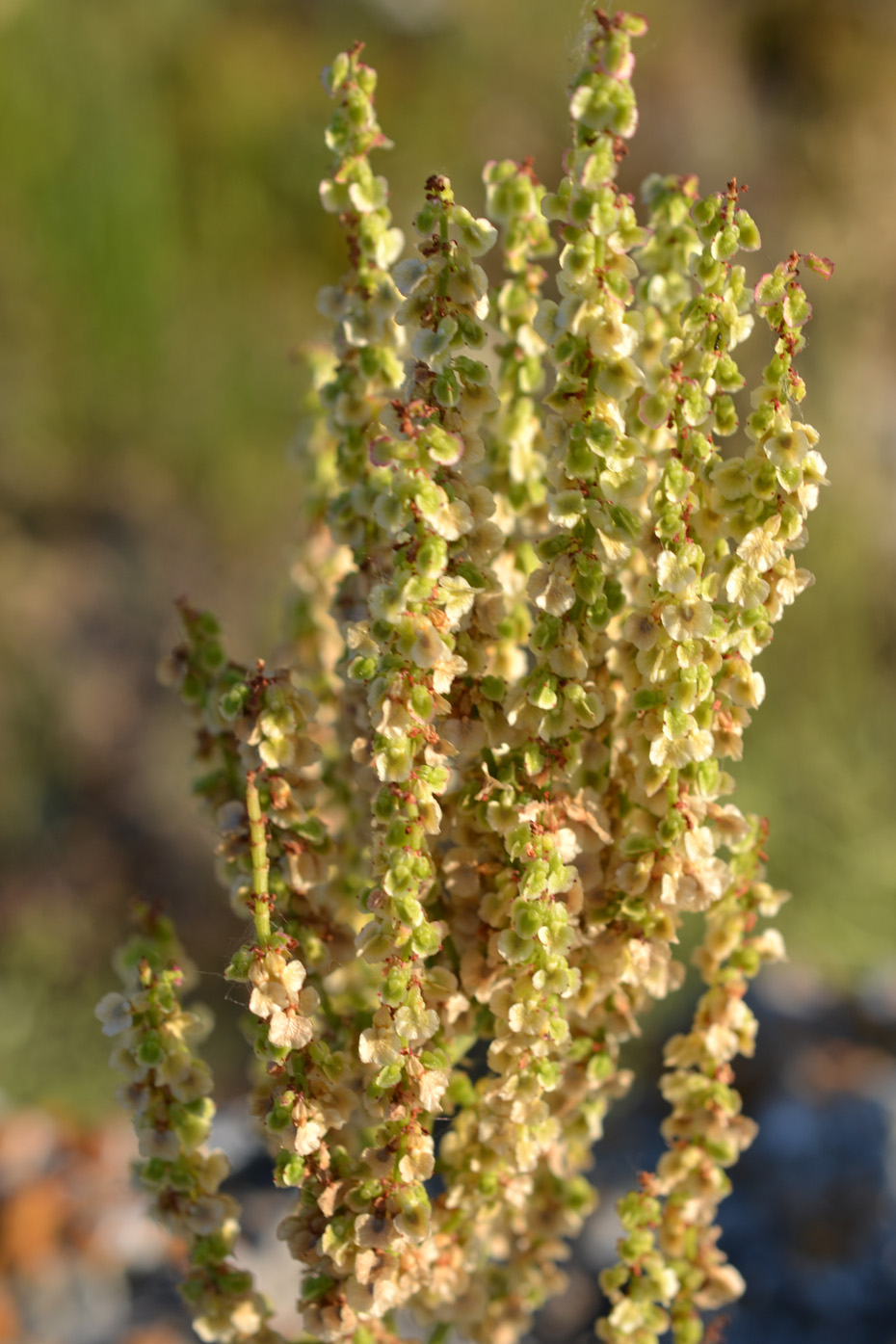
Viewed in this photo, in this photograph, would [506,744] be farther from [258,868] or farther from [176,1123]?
[176,1123]

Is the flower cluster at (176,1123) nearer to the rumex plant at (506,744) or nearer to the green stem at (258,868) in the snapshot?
the rumex plant at (506,744)

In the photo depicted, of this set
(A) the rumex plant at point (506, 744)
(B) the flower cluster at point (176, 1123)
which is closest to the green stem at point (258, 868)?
(A) the rumex plant at point (506, 744)

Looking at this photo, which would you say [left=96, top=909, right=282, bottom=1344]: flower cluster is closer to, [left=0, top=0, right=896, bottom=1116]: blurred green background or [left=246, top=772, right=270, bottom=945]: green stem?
[left=246, top=772, right=270, bottom=945]: green stem

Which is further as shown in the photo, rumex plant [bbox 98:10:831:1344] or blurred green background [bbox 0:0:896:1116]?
blurred green background [bbox 0:0:896:1116]

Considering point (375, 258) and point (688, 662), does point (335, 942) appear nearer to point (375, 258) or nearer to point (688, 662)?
point (688, 662)

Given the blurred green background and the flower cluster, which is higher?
the blurred green background

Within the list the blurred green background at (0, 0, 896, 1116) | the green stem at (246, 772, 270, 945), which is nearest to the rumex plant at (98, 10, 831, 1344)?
the green stem at (246, 772, 270, 945)
